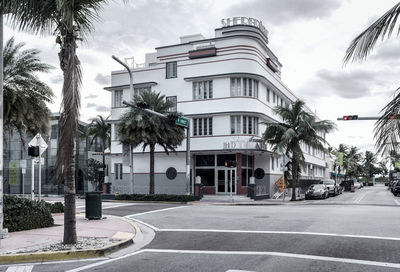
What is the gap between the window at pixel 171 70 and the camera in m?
37.3

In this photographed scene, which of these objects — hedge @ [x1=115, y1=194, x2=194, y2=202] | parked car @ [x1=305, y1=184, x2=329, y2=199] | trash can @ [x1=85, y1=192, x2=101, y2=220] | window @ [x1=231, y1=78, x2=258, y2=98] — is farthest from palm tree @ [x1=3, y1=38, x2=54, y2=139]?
parked car @ [x1=305, y1=184, x2=329, y2=199]

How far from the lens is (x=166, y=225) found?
15664mm

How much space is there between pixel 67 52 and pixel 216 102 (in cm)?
2518

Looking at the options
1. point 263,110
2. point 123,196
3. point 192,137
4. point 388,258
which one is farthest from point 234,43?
point 388,258

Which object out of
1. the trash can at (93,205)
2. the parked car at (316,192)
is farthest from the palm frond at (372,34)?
the parked car at (316,192)

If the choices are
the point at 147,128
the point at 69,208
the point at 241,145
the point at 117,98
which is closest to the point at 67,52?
the point at 69,208

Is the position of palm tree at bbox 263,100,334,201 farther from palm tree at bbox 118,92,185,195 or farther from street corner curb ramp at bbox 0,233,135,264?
street corner curb ramp at bbox 0,233,135,264

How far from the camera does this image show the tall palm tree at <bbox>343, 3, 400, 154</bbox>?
5918mm

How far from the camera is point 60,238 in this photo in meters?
11.5

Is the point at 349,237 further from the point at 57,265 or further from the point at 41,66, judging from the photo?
the point at 41,66

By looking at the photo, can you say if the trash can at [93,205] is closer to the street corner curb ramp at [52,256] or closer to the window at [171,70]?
the street corner curb ramp at [52,256]

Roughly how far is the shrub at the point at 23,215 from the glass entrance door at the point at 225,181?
21.7 metres

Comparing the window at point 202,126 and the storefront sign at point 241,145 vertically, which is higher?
the window at point 202,126

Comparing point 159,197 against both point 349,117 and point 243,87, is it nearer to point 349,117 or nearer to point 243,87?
point 243,87
